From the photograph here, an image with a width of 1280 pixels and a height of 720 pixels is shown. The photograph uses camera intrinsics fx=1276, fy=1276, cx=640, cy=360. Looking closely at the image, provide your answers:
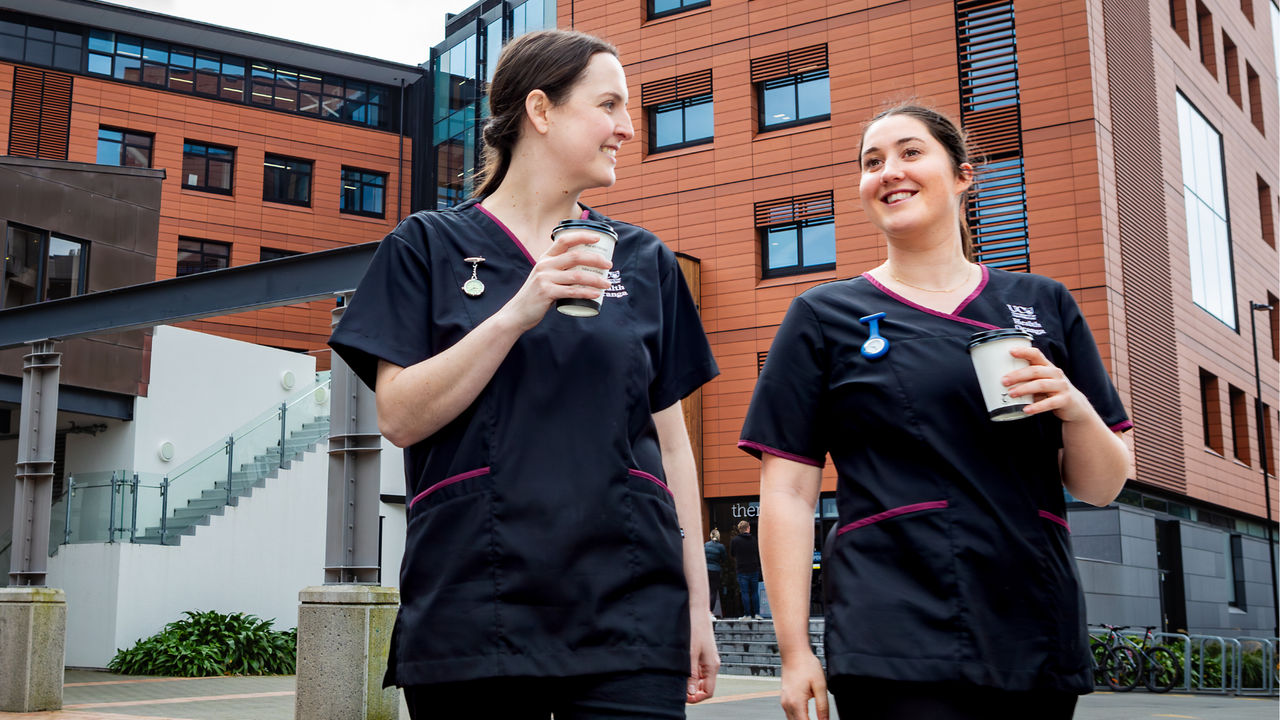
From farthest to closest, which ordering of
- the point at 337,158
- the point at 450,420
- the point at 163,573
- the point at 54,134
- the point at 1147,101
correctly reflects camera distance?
the point at 337,158, the point at 54,134, the point at 1147,101, the point at 163,573, the point at 450,420

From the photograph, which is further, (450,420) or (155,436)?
(155,436)

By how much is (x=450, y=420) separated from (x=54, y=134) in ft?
134

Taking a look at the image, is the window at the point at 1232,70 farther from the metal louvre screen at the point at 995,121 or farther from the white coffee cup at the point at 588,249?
the white coffee cup at the point at 588,249

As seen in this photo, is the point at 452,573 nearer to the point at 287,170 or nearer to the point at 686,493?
the point at 686,493

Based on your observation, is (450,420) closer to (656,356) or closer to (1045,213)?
(656,356)

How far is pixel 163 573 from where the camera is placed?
20.9m

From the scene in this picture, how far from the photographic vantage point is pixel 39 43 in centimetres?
3944

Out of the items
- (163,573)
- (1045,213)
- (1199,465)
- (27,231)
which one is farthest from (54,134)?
(1199,465)

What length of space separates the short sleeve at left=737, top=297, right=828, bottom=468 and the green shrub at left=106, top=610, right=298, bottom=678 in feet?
58.2

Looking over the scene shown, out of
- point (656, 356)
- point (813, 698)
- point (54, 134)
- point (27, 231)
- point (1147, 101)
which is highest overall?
point (54, 134)

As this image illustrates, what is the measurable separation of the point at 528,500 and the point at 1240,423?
35147 mm

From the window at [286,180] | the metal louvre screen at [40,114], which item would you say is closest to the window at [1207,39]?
the window at [286,180]

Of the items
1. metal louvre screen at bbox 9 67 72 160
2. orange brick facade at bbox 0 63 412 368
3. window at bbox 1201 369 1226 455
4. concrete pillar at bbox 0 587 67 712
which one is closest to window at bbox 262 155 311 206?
orange brick facade at bbox 0 63 412 368

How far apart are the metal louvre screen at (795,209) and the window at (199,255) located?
18.6 metres
